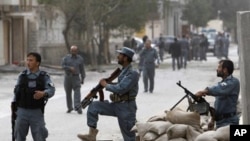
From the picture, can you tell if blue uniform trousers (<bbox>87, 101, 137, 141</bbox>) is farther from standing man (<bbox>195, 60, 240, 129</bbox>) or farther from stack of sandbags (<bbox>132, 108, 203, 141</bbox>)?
standing man (<bbox>195, 60, 240, 129</bbox>)

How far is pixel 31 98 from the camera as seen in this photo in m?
9.60

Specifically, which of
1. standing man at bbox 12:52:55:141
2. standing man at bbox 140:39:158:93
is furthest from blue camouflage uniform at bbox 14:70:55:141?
standing man at bbox 140:39:158:93

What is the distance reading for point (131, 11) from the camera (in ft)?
139

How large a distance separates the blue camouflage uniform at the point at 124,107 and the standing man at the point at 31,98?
107 centimetres

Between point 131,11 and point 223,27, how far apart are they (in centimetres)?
5376

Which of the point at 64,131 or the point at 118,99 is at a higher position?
the point at 118,99

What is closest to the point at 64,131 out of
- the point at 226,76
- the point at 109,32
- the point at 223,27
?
the point at 226,76

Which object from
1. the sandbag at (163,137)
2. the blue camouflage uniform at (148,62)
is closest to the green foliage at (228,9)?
the blue camouflage uniform at (148,62)

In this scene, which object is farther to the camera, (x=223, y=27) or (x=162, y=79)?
(x=223, y=27)

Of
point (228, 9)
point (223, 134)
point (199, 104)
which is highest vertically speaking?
point (228, 9)

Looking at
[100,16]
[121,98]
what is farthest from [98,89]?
[100,16]

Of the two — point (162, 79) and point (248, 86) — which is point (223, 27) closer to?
point (162, 79)

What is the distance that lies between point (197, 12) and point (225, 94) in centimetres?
6681

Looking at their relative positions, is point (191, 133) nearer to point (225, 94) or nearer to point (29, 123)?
point (225, 94)
